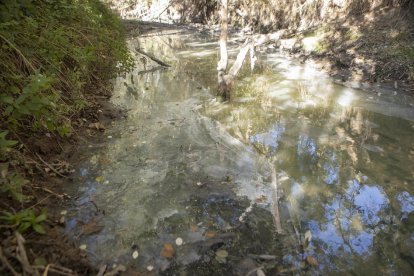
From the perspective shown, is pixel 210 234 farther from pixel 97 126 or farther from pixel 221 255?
pixel 97 126

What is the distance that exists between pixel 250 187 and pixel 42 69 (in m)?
3.00

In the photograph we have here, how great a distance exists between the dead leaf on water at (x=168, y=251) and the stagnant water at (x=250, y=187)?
1cm

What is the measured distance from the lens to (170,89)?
23.5 feet

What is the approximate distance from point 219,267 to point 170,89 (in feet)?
16.6

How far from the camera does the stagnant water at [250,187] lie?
277 cm

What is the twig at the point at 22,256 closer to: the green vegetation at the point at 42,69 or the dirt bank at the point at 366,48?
the green vegetation at the point at 42,69

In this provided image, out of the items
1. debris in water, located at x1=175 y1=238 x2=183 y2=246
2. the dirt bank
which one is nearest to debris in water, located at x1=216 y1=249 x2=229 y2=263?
debris in water, located at x1=175 y1=238 x2=183 y2=246

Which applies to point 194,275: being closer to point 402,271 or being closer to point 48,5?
point 402,271

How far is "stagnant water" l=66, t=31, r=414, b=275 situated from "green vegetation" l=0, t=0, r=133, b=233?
0.59 meters

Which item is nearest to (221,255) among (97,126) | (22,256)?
(22,256)

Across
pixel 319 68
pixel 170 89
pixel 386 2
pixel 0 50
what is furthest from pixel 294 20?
pixel 0 50

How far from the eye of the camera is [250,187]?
367cm

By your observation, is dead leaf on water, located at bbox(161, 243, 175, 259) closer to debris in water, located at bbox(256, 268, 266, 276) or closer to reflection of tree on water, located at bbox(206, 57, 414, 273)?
debris in water, located at bbox(256, 268, 266, 276)

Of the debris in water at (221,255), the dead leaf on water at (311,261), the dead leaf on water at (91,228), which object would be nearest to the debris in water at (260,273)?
the debris in water at (221,255)
